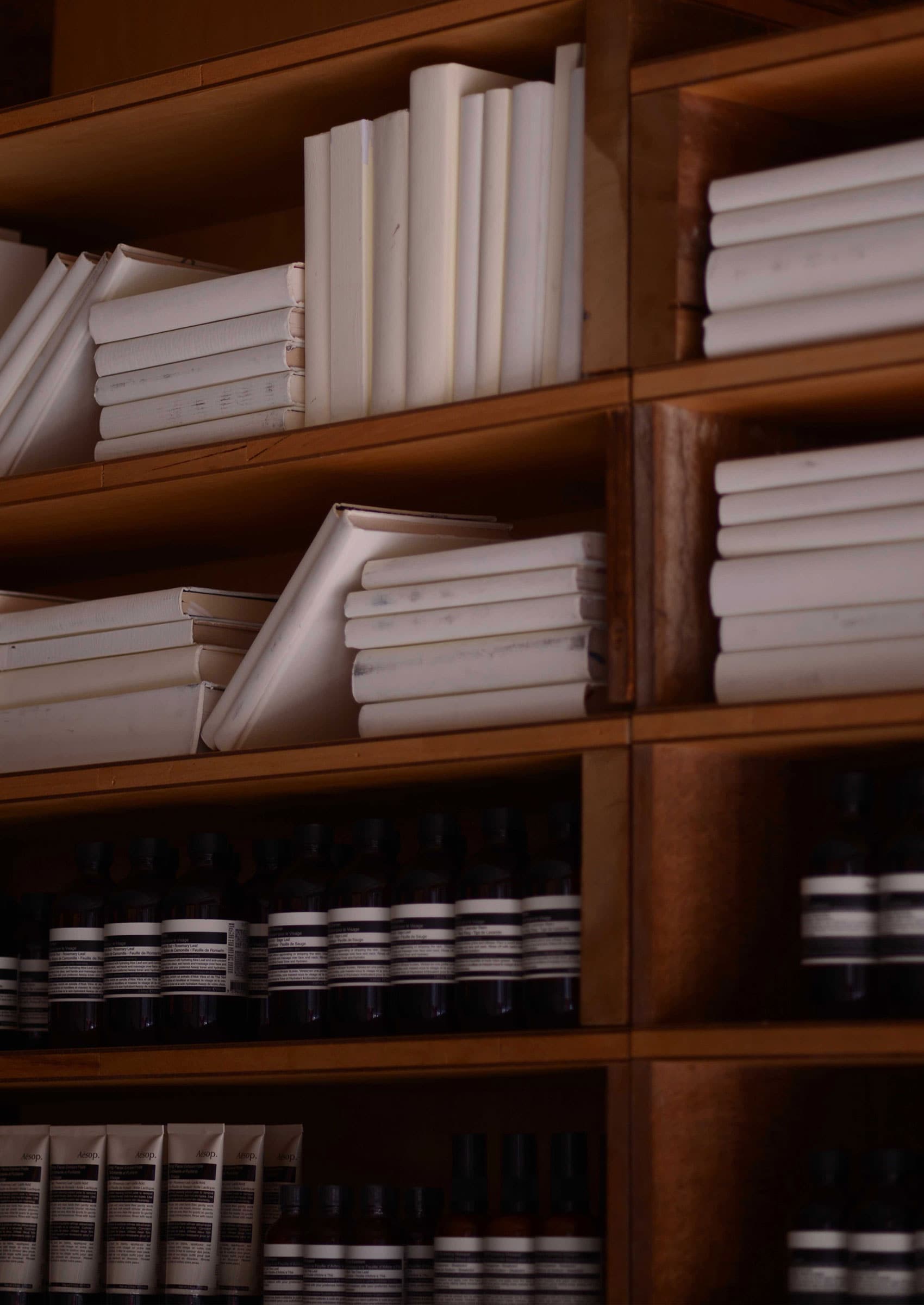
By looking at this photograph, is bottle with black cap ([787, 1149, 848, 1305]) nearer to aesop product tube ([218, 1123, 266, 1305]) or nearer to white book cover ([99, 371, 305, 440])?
aesop product tube ([218, 1123, 266, 1305])

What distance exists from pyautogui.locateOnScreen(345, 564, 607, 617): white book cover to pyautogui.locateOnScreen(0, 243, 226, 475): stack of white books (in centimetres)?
55

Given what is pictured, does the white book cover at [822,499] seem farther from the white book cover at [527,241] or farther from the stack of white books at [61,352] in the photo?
the stack of white books at [61,352]

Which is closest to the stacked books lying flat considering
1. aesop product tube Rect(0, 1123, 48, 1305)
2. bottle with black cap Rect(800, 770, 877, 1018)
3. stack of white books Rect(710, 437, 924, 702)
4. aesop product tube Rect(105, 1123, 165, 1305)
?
stack of white books Rect(710, 437, 924, 702)

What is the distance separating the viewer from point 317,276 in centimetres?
205

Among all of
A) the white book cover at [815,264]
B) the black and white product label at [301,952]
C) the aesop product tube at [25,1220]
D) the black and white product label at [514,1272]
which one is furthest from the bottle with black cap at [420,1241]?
the white book cover at [815,264]

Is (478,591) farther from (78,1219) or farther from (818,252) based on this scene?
(78,1219)

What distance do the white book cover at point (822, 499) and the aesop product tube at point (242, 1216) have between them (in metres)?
0.83

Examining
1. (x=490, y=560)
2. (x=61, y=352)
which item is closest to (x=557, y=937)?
(x=490, y=560)

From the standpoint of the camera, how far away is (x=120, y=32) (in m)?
2.71

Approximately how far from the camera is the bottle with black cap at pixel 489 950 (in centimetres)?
178

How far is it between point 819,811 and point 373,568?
508 millimetres

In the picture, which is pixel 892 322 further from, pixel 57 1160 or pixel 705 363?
pixel 57 1160

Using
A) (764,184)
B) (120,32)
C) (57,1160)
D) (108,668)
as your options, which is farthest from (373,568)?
(120,32)

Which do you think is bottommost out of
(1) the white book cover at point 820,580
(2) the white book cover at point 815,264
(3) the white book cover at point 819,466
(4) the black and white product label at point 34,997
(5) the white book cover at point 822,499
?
(4) the black and white product label at point 34,997
